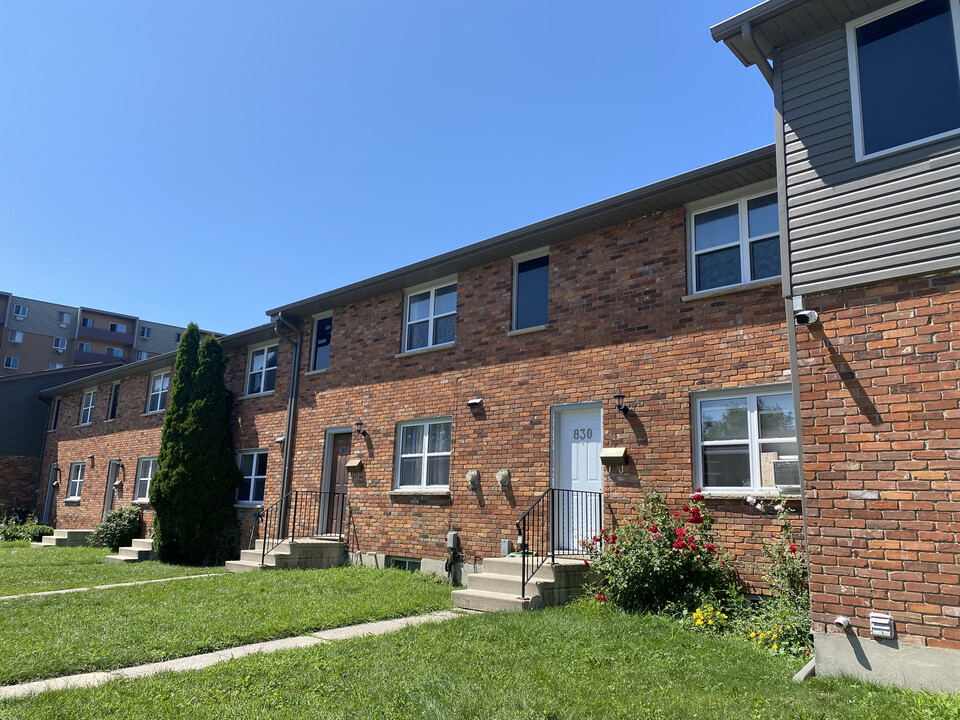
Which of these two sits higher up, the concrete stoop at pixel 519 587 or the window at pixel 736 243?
the window at pixel 736 243

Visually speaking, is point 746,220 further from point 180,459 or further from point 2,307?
point 2,307

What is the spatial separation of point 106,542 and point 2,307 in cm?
4485

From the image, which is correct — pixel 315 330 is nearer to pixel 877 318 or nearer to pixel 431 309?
pixel 431 309

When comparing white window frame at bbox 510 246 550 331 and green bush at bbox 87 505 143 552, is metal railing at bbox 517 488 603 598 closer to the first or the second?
white window frame at bbox 510 246 550 331

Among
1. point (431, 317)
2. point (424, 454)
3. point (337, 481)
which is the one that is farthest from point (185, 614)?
point (431, 317)

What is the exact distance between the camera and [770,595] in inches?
296

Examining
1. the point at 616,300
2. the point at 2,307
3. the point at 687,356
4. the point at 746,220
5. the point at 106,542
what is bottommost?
the point at 106,542

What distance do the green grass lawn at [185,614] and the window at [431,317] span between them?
4336mm

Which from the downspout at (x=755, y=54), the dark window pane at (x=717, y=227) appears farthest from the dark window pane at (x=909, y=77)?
the dark window pane at (x=717, y=227)

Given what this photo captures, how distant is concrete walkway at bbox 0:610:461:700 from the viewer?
526 centimetres

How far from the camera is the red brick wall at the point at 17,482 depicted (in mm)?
26250

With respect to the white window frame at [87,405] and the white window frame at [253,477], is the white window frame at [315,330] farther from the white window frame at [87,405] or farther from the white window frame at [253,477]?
the white window frame at [87,405]

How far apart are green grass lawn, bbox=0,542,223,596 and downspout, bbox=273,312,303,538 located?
1.75 m

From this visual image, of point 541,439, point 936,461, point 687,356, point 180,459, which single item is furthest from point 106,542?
point 936,461
